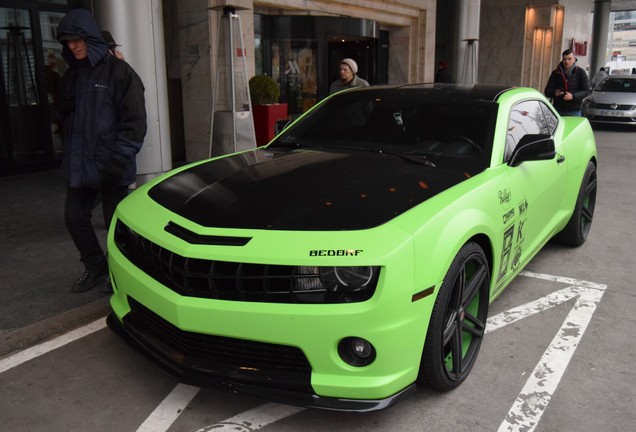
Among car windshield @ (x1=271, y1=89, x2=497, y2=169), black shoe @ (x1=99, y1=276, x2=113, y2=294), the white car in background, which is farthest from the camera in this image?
the white car in background

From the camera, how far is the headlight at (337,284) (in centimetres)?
257

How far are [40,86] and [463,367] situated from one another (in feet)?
28.7

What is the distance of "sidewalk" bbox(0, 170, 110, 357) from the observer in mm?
3916

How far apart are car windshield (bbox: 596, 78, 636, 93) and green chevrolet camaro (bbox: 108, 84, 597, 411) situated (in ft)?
51.8

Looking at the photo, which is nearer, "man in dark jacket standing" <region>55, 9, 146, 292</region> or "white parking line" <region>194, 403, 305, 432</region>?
"white parking line" <region>194, 403, 305, 432</region>

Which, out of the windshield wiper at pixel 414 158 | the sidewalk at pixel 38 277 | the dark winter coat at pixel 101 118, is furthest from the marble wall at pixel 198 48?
the windshield wiper at pixel 414 158

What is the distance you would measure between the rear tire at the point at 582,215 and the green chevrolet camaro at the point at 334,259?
163 centimetres

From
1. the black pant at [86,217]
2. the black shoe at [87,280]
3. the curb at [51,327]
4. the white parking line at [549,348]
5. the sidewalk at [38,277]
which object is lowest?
the white parking line at [549,348]

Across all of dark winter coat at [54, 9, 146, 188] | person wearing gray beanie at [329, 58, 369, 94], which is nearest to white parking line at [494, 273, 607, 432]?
dark winter coat at [54, 9, 146, 188]

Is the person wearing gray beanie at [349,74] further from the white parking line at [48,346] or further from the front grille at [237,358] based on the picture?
the front grille at [237,358]

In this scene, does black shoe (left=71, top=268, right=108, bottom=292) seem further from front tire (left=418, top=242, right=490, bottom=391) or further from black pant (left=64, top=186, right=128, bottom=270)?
front tire (left=418, top=242, right=490, bottom=391)

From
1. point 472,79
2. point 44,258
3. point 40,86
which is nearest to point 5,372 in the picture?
point 44,258

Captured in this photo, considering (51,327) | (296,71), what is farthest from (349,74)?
(296,71)

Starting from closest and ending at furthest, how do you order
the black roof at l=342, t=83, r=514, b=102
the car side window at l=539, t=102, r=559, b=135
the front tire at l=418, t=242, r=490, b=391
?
1. the front tire at l=418, t=242, r=490, b=391
2. the black roof at l=342, t=83, r=514, b=102
3. the car side window at l=539, t=102, r=559, b=135
